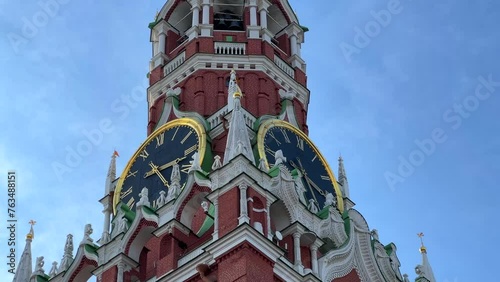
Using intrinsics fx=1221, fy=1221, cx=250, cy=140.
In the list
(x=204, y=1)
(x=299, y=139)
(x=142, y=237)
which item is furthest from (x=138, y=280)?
(x=204, y=1)

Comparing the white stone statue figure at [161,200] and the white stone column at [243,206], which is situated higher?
the white stone statue figure at [161,200]

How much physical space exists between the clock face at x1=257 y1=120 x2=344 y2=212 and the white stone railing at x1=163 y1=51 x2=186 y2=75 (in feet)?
19.3

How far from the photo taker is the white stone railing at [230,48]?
42.6 meters

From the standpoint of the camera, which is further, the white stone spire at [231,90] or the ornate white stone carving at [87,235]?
the white stone spire at [231,90]

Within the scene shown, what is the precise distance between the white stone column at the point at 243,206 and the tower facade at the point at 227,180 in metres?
0.05

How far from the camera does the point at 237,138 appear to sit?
114 feet

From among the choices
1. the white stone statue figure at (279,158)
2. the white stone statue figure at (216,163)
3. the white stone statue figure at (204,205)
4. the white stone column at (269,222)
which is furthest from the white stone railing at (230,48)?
the white stone column at (269,222)

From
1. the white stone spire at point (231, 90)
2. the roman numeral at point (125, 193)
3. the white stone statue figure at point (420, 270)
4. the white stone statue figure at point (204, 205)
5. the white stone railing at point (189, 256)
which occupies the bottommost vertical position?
the white stone railing at point (189, 256)

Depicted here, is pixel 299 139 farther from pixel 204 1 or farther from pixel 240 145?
pixel 204 1

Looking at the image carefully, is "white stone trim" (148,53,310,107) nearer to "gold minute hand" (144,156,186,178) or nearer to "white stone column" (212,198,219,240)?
"gold minute hand" (144,156,186,178)

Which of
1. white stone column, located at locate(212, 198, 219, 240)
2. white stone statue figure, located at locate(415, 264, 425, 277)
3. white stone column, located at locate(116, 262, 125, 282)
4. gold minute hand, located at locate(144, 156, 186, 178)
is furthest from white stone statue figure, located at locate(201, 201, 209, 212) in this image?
white stone statue figure, located at locate(415, 264, 425, 277)

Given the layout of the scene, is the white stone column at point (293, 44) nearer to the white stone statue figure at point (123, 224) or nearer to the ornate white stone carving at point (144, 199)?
the ornate white stone carving at point (144, 199)

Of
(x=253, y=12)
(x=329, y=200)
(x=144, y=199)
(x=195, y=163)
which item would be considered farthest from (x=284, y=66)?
(x=144, y=199)

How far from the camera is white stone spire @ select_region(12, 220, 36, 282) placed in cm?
3775
